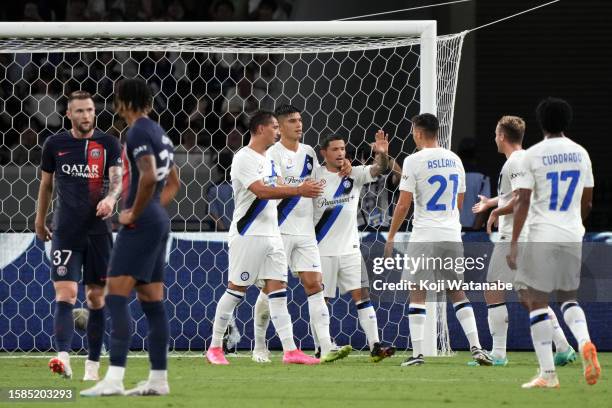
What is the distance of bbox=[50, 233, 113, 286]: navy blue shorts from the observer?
29.5 feet

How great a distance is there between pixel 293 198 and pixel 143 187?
3.80 meters

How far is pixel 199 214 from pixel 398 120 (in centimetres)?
311

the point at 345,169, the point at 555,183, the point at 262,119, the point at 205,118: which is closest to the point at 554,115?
the point at 555,183

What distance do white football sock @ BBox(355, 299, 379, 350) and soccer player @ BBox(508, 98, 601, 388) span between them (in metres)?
2.67

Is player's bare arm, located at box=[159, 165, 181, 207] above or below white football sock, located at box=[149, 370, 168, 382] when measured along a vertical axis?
above

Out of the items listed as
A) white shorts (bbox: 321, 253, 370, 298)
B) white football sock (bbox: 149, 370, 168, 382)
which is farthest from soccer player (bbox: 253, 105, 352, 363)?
white football sock (bbox: 149, 370, 168, 382)

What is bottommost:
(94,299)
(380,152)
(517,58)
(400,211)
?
(94,299)

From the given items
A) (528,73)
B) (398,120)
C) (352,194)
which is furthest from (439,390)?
(528,73)

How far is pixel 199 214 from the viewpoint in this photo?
1303 centimetres

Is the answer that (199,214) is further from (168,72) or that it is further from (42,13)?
(42,13)

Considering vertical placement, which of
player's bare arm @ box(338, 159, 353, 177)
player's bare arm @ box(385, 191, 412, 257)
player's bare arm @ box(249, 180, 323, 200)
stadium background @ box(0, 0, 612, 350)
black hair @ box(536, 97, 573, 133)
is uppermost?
stadium background @ box(0, 0, 612, 350)

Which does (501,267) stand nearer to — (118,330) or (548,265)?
(548,265)

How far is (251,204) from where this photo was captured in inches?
418

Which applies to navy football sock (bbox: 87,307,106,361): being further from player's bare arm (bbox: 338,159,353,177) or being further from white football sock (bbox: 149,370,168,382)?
player's bare arm (bbox: 338,159,353,177)
